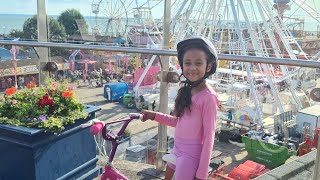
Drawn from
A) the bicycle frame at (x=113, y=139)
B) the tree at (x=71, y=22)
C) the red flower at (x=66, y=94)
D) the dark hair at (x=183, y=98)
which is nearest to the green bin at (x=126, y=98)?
the red flower at (x=66, y=94)

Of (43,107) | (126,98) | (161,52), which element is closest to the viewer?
(43,107)

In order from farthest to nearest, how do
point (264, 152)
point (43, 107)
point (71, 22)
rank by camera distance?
1. point (71, 22)
2. point (264, 152)
3. point (43, 107)

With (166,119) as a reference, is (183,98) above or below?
above

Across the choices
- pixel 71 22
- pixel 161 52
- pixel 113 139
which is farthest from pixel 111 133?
pixel 71 22

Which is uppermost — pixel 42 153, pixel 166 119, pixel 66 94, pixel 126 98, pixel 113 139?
pixel 66 94

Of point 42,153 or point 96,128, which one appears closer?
point 96,128

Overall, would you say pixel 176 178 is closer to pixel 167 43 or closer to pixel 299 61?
pixel 299 61

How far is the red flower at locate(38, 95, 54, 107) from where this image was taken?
2.28 metres

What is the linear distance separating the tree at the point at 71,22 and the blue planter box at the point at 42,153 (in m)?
48.0

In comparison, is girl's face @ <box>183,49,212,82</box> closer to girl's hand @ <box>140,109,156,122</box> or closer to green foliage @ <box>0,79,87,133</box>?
girl's hand @ <box>140,109,156,122</box>

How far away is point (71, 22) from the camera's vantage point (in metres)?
52.0

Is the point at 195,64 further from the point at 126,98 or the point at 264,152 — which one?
the point at 126,98

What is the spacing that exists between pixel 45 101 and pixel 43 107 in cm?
4

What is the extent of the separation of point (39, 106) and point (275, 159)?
36.8 feet
